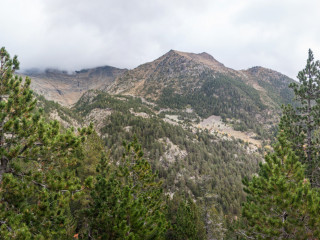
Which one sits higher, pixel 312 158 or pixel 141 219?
pixel 312 158

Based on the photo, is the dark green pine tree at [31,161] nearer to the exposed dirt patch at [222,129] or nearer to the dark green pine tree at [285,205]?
the dark green pine tree at [285,205]

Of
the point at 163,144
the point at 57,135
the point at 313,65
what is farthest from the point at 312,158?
the point at 163,144

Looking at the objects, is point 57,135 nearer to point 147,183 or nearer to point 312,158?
point 147,183

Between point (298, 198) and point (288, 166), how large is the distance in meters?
1.88

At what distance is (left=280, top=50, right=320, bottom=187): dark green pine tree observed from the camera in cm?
1403

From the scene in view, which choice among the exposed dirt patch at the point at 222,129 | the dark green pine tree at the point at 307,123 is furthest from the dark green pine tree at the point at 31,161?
the exposed dirt patch at the point at 222,129

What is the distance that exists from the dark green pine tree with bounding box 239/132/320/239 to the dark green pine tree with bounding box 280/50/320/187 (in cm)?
597

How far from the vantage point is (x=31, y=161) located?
7.23 meters

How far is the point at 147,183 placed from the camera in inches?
602

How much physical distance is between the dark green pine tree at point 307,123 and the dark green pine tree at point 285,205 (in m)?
5.97

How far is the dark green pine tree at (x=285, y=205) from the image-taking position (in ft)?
26.4

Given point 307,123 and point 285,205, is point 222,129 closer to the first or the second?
point 307,123

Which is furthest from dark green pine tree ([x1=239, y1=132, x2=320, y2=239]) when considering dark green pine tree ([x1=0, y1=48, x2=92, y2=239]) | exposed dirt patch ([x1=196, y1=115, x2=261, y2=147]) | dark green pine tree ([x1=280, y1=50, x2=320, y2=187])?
exposed dirt patch ([x1=196, y1=115, x2=261, y2=147])

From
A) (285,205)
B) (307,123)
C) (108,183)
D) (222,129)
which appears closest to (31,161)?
(108,183)
